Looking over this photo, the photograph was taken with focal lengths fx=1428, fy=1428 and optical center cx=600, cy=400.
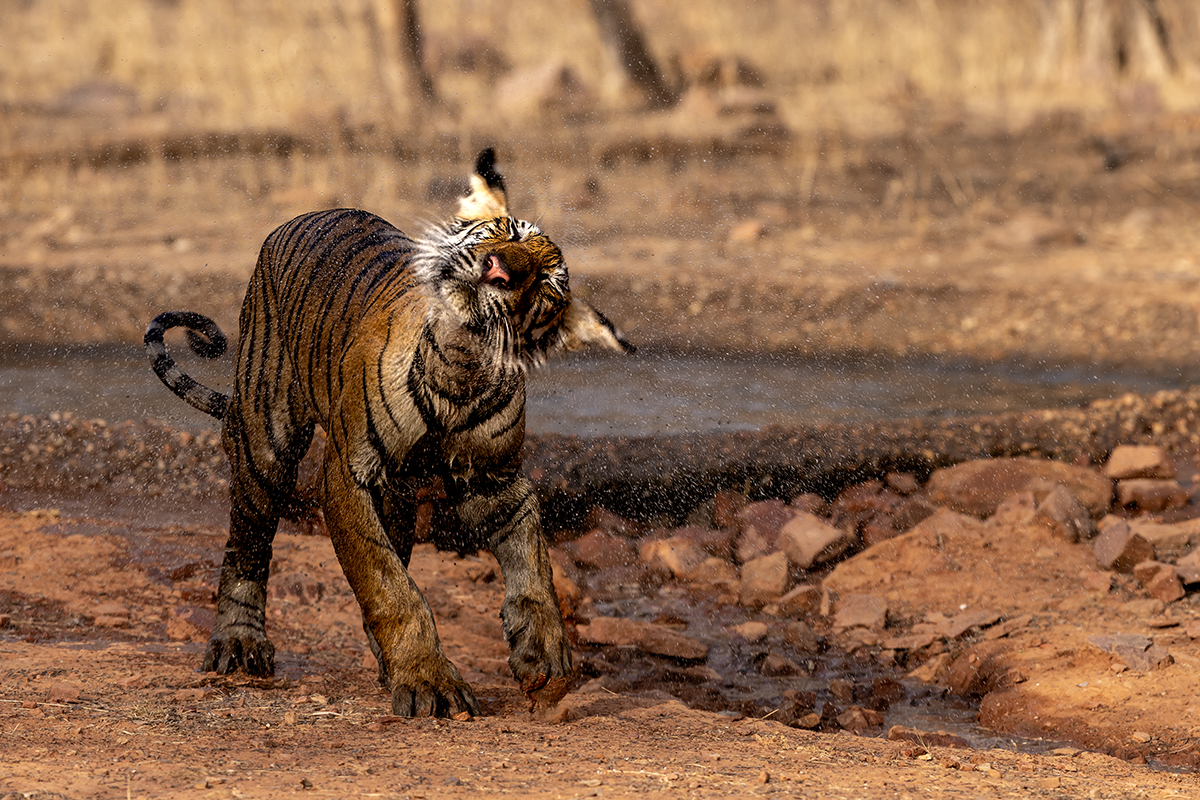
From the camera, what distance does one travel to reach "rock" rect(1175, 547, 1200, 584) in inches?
199

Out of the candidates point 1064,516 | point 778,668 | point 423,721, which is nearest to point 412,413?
point 423,721

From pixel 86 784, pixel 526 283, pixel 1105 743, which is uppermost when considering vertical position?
pixel 526 283

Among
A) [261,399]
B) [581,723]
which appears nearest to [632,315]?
[261,399]

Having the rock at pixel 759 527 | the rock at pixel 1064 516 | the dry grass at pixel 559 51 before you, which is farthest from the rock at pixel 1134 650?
the dry grass at pixel 559 51

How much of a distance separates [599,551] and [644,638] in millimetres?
1011

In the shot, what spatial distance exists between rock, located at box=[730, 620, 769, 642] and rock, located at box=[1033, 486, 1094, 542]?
1301 mm

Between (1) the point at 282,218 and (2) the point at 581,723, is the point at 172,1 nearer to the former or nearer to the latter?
(1) the point at 282,218

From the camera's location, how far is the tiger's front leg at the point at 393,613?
137 inches

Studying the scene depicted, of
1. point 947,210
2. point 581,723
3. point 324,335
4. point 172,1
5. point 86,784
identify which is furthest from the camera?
point 172,1

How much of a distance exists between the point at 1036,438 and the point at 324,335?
13.0 ft

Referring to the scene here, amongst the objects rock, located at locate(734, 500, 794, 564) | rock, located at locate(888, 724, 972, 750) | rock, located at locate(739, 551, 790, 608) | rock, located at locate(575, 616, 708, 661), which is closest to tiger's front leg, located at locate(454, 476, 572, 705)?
rock, located at locate(888, 724, 972, 750)

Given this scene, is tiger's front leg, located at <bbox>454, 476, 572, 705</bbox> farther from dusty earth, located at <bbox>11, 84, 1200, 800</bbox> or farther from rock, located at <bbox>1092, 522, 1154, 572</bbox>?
rock, located at <bbox>1092, 522, 1154, 572</bbox>

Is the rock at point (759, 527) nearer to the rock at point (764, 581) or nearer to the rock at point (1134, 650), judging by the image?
the rock at point (764, 581)

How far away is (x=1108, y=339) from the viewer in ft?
29.2
